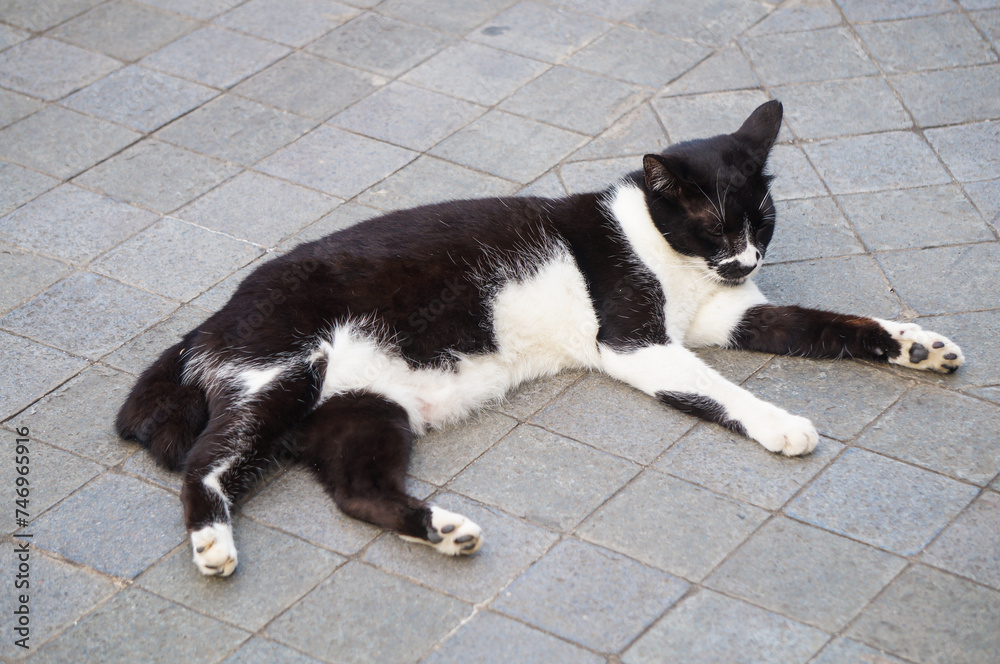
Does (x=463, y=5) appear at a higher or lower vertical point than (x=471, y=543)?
higher

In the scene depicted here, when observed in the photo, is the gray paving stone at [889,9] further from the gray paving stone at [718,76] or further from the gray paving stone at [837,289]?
the gray paving stone at [837,289]

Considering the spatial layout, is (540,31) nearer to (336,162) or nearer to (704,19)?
(704,19)

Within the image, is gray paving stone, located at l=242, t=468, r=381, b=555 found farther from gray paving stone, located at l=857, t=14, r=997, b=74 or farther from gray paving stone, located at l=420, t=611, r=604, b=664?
gray paving stone, located at l=857, t=14, r=997, b=74

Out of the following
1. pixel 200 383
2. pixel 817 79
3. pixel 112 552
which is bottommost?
pixel 112 552

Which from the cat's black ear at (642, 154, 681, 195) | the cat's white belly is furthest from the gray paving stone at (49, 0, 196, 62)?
the cat's black ear at (642, 154, 681, 195)

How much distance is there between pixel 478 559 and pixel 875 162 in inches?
109

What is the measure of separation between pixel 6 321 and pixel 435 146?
2.03m

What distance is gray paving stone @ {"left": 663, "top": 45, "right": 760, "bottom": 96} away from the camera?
4.68 metres

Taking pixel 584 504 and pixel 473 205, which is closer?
pixel 584 504

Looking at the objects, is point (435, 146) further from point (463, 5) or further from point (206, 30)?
point (206, 30)

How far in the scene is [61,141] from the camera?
4.50 m

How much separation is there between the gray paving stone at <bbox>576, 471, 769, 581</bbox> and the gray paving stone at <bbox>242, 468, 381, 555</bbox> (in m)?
0.65

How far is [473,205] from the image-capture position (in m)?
3.20

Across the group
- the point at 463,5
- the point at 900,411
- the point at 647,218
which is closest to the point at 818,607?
the point at 900,411
